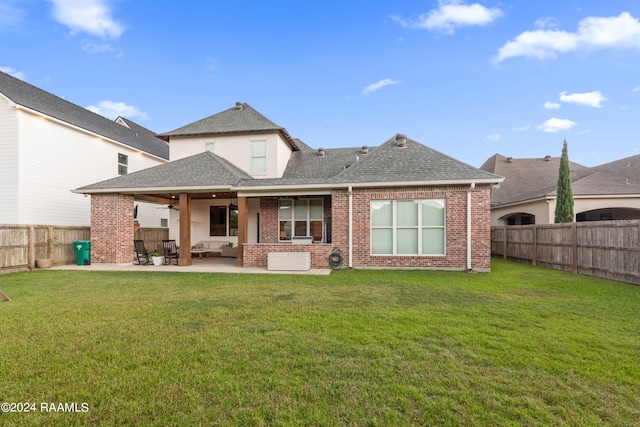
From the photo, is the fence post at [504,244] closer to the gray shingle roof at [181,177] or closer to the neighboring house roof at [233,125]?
the neighboring house roof at [233,125]

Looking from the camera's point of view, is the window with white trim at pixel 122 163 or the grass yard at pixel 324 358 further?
the window with white trim at pixel 122 163

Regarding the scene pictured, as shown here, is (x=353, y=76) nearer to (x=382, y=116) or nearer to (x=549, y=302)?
(x=382, y=116)

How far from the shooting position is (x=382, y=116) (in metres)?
22.9

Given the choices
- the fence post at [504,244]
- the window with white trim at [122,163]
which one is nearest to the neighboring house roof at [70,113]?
the window with white trim at [122,163]

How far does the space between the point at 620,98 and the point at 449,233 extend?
14.2 metres

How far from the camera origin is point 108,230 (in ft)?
39.2

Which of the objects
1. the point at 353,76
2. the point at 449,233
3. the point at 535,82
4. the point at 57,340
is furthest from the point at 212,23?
the point at 535,82

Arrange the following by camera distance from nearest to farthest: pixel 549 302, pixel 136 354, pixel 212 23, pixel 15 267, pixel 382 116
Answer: pixel 136 354 → pixel 549 302 → pixel 15 267 → pixel 212 23 → pixel 382 116

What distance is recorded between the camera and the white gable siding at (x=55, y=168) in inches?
497

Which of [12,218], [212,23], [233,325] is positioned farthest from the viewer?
[212,23]

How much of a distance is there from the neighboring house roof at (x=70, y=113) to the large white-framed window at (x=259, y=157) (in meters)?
8.91

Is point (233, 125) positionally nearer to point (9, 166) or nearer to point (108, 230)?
point (108, 230)

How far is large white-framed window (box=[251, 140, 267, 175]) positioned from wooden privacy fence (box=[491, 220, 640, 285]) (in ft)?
39.1

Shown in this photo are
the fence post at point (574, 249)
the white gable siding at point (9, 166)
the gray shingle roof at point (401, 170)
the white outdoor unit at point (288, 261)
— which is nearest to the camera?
the fence post at point (574, 249)
